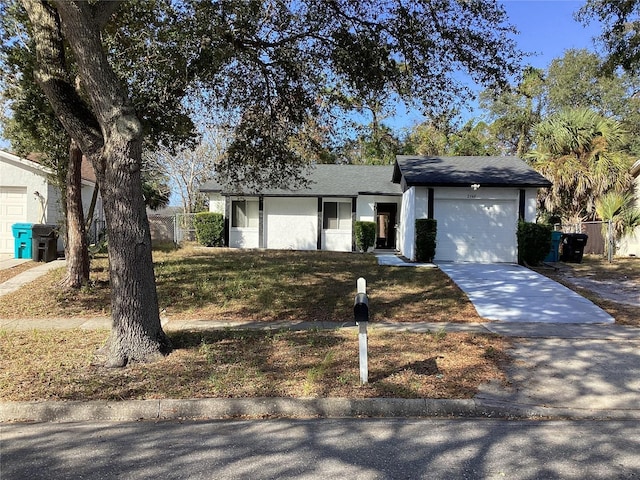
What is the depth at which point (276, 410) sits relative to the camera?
16.2ft

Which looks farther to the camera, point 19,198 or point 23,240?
point 19,198

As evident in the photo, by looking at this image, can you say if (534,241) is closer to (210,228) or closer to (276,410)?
(276,410)

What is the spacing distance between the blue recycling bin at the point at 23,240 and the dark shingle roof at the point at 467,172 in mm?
12139

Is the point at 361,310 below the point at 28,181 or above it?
below

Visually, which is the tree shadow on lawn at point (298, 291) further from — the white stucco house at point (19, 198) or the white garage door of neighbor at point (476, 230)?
the white stucco house at point (19, 198)

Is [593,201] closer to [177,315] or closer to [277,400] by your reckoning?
[177,315]

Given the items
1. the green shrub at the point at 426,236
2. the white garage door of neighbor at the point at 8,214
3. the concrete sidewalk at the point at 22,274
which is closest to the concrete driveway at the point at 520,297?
the green shrub at the point at 426,236

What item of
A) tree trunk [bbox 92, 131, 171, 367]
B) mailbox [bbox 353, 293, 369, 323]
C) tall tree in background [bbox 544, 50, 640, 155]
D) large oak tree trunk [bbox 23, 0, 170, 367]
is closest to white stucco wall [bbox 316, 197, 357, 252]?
large oak tree trunk [bbox 23, 0, 170, 367]

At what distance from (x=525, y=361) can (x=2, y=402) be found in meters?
6.07

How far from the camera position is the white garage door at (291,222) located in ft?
72.1

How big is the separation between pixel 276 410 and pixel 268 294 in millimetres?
5734

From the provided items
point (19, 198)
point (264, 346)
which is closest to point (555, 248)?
point (264, 346)

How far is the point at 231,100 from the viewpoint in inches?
433

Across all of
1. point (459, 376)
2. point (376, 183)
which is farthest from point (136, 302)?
point (376, 183)
